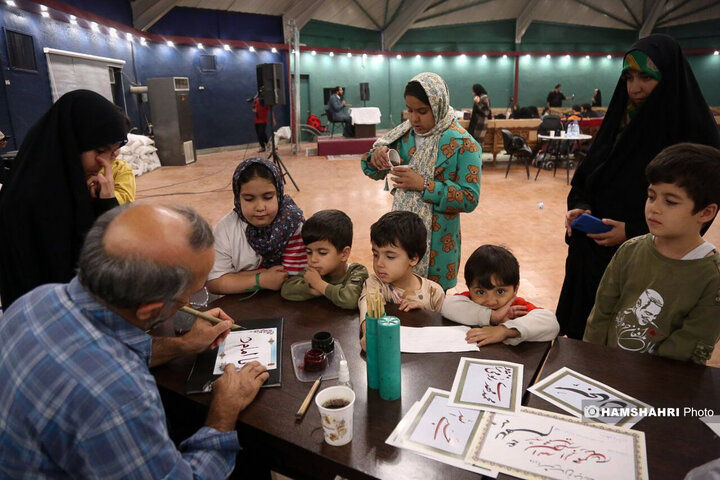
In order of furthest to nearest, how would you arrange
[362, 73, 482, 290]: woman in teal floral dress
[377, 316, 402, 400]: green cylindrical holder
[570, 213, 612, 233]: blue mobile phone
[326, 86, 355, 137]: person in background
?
[326, 86, 355, 137]: person in background
[362, 73, 482, 290]: woman in teal floral dress
[570, 213, 612, 233]: blue mobile phone
[377, 316, 402, 400]: green cylindrical holder

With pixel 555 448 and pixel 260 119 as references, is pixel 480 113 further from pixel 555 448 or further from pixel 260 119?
pixel 555 448

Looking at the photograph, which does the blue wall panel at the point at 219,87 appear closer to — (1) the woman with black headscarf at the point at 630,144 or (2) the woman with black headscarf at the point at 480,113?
(2) the woman with black headscarf at the point at 480,113

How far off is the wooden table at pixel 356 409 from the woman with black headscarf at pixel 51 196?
64 cm

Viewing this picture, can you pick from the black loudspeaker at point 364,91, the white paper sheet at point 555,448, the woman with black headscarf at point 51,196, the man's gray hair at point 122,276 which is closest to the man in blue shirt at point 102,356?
the man's gray hair at point 122,276

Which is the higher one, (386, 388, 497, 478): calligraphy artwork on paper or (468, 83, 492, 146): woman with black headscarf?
(468, 83, 492, 146): woman with black headscarf

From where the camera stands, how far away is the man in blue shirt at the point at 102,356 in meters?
0.83

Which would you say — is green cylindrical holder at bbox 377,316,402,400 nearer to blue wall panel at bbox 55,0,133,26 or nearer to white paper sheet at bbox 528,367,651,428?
white paper sheet at bbox 528,367,651,428

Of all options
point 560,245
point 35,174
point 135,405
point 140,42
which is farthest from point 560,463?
point 140,42

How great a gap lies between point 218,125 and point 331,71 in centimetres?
481

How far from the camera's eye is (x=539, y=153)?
1006 cm

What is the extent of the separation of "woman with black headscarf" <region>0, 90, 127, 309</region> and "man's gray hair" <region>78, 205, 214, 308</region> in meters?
0.88

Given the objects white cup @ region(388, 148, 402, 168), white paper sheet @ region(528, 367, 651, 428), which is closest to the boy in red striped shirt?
white paper sheet @ region(528, 367, 651, 428)

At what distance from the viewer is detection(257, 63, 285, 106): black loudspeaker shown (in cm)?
791

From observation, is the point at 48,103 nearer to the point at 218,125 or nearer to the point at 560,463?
the point at 218,125
